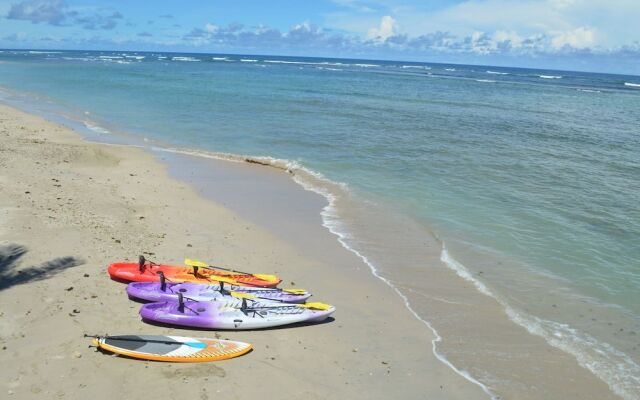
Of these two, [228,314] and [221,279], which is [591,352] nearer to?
[228,314]

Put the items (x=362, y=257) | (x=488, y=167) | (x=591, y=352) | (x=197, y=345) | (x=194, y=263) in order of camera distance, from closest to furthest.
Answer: (x=197, y=345)
(x=591, y=352)
(x=194, y=263)
(x=362, y=257)
(x=488, y=167)

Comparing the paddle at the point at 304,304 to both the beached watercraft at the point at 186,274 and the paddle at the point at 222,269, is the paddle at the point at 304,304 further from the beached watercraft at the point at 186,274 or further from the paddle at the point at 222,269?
the paddle at the point at 222,269

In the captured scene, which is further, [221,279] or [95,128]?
[95,128]

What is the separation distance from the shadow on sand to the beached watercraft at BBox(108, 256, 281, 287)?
3.58ft

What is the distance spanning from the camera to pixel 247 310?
990 centimetres

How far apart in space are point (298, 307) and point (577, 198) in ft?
45.2

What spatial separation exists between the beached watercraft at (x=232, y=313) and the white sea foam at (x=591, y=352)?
4.00 metres

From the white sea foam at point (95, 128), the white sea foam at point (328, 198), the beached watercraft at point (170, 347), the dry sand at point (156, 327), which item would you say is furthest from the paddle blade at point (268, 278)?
the white sea foam at point (95, 128)

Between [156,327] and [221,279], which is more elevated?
[221,279]

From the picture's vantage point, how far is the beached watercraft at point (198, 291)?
10258 millimetres

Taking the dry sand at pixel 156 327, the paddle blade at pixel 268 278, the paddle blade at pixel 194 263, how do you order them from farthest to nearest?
the paddle blade at pixel 194 263 < the paddle blade at pixel 268 278 < the dry sand at pixel 156 327

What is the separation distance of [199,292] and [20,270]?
3.75m

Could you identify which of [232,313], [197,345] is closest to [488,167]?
[232,313]

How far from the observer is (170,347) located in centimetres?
848
